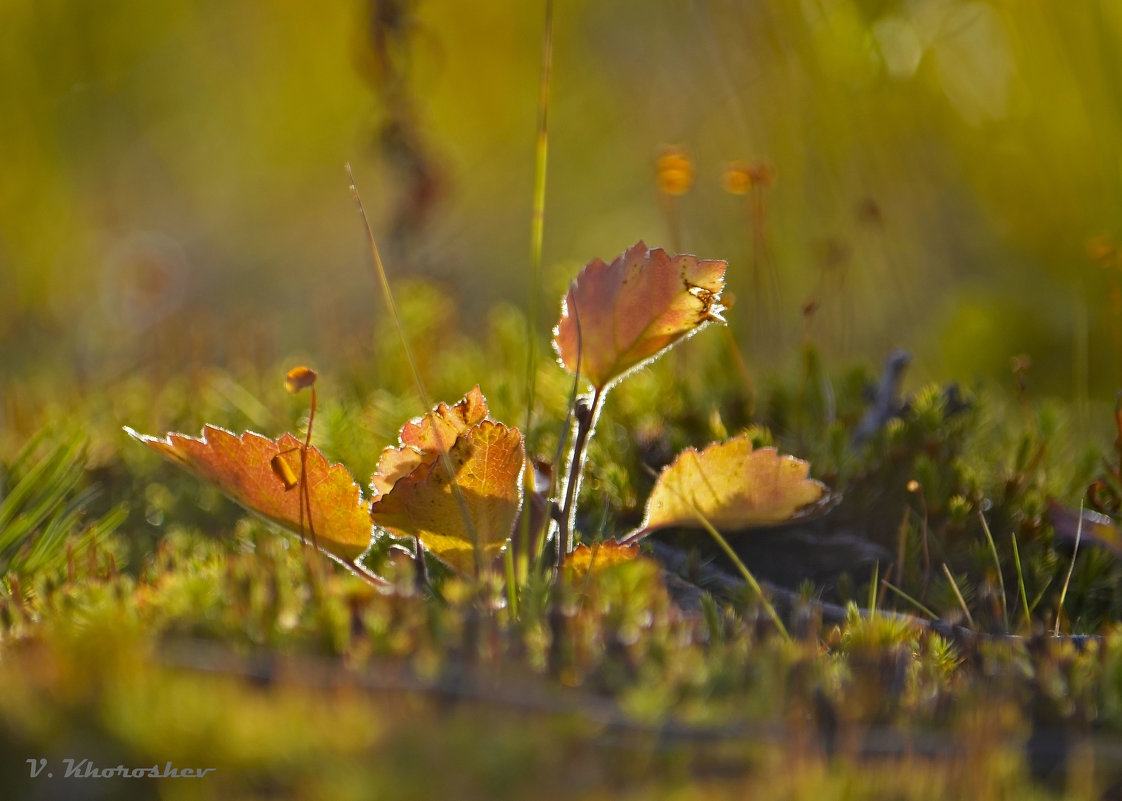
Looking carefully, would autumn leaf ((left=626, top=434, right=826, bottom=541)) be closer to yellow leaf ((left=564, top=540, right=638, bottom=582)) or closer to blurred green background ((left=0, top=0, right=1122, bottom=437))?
yellow leaf ((left=564, top=540, right=638, bottom=582))

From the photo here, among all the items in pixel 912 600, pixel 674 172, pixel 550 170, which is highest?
pixel 550 170

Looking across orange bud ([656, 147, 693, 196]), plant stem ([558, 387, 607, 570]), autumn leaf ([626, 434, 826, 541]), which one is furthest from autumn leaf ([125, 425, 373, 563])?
orange bud ([656, 147, 693, 196])

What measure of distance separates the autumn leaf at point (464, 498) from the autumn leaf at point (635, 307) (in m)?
0.12

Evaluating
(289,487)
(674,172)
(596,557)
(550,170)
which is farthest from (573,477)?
(550,170)

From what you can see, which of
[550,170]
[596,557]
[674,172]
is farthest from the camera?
[550,170]

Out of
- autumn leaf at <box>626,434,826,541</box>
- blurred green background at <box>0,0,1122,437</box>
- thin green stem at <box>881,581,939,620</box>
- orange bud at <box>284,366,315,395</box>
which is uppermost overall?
blurred green background at <box>0,0,1122,437</box>

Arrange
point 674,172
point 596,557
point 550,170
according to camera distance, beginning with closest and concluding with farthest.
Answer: point 596,557 < point 674,172 < point 550,170

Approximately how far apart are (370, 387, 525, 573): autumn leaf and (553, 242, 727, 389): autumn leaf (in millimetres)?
121

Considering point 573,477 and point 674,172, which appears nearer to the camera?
point 573,477

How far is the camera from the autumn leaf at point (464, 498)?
0.97 metres

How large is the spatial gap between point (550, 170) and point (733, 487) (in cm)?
586

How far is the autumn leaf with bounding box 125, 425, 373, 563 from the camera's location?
0.98 metres

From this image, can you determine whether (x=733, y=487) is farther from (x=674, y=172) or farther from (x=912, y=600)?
(x=674, y=172)

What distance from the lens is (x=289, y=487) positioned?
985 millimetres
